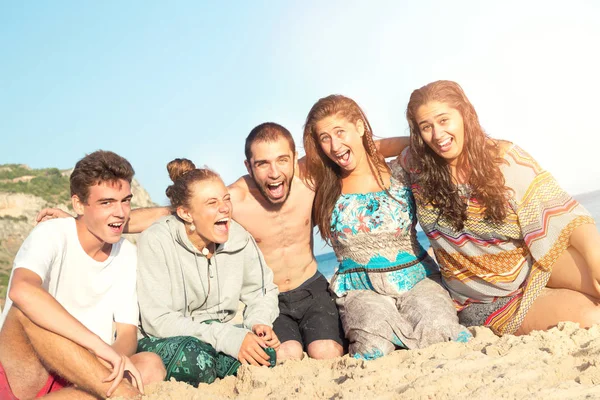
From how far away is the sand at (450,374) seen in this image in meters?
2.89

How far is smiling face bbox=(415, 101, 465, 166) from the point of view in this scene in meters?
4.14

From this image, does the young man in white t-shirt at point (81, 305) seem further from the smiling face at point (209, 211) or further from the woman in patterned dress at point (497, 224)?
the woman in patterned dress at point (497, 224)

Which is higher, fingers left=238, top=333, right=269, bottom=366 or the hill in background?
the hill in background

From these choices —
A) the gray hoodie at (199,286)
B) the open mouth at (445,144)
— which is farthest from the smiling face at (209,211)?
the open mouth at (445,144)

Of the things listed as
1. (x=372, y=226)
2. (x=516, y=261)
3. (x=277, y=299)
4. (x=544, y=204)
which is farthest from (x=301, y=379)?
(x=544, y=204)

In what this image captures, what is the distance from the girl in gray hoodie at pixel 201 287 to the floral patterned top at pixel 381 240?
0.74m

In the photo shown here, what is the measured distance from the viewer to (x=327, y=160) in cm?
501

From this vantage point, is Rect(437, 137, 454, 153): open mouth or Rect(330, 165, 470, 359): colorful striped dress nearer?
Rect(437, 137, 454, 153): open mouth

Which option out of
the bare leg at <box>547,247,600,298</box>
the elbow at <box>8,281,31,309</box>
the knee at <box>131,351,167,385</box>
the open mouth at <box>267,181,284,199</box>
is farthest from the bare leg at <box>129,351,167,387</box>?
the bare leg at <box>547,247,600,298</box>

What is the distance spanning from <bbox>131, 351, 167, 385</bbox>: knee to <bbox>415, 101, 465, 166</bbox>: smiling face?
8.47 feet

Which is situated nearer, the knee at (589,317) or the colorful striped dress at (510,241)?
the knee at (589,317)

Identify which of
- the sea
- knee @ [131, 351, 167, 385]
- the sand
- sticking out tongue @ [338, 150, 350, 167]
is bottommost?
the sea

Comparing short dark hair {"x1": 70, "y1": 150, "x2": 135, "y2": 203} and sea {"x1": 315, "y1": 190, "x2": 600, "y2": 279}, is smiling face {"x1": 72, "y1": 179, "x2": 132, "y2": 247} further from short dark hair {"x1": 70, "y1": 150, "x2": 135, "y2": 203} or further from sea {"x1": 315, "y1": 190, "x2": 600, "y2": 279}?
sea {"x1": 315, "y1": 190, "x2": 600, "y2": 279}

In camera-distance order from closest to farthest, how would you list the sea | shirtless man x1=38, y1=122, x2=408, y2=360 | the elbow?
the elbow → shirtless man x1=38, y1=122, x2=408, y2=360 → the sea
